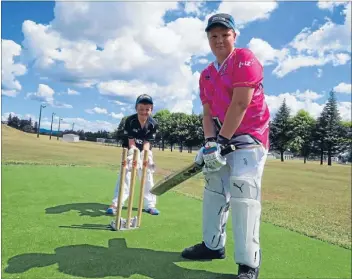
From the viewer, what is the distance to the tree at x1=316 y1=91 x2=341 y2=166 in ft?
223

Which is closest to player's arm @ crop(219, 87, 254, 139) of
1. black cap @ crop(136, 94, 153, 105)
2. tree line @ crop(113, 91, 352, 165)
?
black cap @ crop(136, 94, 153, 105)

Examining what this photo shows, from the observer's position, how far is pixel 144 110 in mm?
6301

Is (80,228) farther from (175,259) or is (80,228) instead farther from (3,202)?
(3,202)

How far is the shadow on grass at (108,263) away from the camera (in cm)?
324

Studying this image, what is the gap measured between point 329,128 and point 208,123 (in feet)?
235

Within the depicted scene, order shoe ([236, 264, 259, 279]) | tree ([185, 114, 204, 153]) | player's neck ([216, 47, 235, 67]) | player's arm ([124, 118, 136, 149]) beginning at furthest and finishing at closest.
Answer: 1. tree ([185, 114, 204, 153])
2. player's arm ([124, 118, 136, 149])
3. player's neck ([216, 47, 235, 67])
4. shoe ([236, 264, 259, 279])

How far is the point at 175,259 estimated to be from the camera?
12.2 feet

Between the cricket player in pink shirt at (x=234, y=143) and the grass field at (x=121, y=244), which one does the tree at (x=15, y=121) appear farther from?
the cricket player in pink shirt at (x=234, y=143)

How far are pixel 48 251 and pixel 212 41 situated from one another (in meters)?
2.82

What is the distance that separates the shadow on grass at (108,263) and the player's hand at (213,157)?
42.2 inches

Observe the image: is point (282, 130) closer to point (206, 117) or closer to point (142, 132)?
point (142, 132)

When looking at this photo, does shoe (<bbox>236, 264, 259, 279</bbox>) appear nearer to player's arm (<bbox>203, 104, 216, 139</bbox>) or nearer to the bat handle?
the bat handle

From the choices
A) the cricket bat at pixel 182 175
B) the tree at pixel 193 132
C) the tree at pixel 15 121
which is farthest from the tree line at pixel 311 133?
the cricket bat at pixel 182 175

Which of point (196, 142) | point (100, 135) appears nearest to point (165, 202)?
point (196, 142)
